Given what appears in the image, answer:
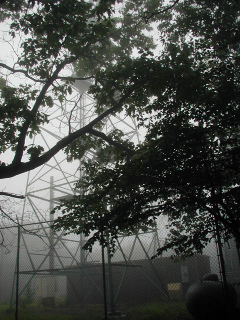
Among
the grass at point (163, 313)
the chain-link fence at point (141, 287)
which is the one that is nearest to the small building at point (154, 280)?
the chain-link fence at point (141, 287)

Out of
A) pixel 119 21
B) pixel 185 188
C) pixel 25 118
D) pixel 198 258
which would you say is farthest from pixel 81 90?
pixel 185 188

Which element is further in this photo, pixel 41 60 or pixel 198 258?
pixel 41 60

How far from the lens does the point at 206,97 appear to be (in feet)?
17.0

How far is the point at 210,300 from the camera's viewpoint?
587cm

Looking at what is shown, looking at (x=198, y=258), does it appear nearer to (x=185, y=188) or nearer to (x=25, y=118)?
(x=185, y=188)

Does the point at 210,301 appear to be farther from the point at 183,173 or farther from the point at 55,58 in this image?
the point at 55,58

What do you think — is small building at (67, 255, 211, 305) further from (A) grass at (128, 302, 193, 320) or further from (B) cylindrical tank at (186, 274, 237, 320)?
(B) cylindrical tank at (186, 274, 237, 320)

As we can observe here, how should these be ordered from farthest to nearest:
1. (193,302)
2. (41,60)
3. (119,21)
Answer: (119,21) → (41,60) → (193,302)

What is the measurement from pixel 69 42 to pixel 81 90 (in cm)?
847

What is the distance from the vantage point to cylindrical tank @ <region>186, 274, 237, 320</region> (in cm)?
567

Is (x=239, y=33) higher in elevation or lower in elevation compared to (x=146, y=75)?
higher

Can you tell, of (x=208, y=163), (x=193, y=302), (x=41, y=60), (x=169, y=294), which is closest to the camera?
(x=208, y=163)

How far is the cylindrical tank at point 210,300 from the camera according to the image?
18.6ft

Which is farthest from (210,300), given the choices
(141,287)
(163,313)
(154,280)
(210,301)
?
(141,287)
